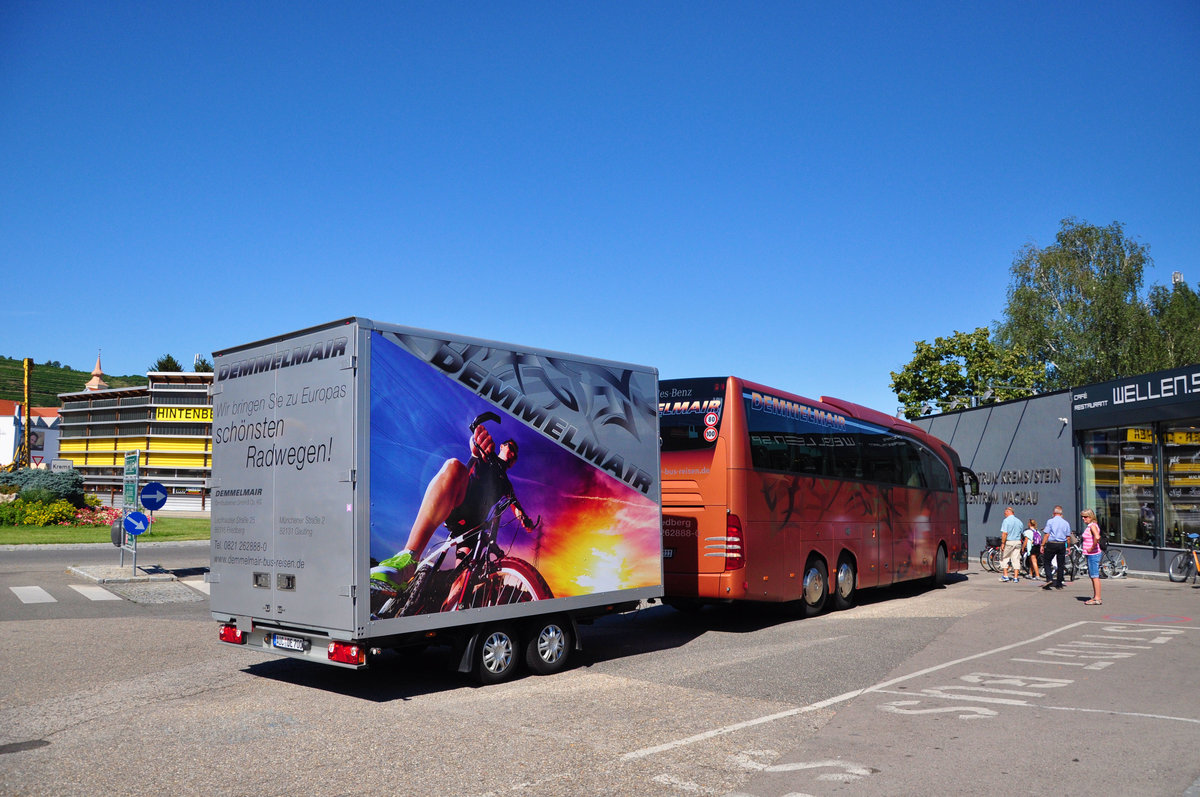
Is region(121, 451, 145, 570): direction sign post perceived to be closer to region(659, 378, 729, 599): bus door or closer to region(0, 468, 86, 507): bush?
region(659, 378, 729, 599): bus door

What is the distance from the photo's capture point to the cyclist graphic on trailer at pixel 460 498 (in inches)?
300

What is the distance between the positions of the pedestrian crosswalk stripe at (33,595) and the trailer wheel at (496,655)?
31.9 feet

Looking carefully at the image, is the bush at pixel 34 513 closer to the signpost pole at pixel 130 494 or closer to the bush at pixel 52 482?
the bush at pixel 52 482

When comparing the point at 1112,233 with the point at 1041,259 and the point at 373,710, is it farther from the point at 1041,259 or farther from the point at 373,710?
the point at 373,710

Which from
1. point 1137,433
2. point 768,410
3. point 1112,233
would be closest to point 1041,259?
point 1112,233

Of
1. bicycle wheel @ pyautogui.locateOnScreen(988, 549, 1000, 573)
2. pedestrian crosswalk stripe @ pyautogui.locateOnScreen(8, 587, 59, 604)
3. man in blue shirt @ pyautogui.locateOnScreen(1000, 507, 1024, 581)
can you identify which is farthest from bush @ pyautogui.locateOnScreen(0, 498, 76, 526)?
bicycle wheel @ pyautogui.locateOnScreen(988, 549, 1000, 573)

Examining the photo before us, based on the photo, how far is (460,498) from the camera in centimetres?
812

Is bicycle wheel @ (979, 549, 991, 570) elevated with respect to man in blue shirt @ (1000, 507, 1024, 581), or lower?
lower

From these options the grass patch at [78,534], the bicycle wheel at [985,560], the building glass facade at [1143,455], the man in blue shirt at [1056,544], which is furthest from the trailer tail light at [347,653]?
the bicycle wheel at [985,560]

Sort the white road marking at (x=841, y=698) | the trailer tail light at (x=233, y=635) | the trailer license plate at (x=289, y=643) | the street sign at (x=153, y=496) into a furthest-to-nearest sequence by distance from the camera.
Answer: the street sign at (x=153, y=496) → the trailer tail light at (x=233, y=635) → the trailer license plate at (x=289, y=643) → the white road marking at (x=841, y=698)

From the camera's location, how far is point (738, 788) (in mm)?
5488

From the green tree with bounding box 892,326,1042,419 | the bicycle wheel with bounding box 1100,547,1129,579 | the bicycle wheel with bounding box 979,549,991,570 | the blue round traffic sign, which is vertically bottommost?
the bicycle wheel with bounding box 979,549,991,570

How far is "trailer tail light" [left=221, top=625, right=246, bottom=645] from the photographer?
27.9ft

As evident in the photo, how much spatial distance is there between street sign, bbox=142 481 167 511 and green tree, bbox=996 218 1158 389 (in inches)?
1685
